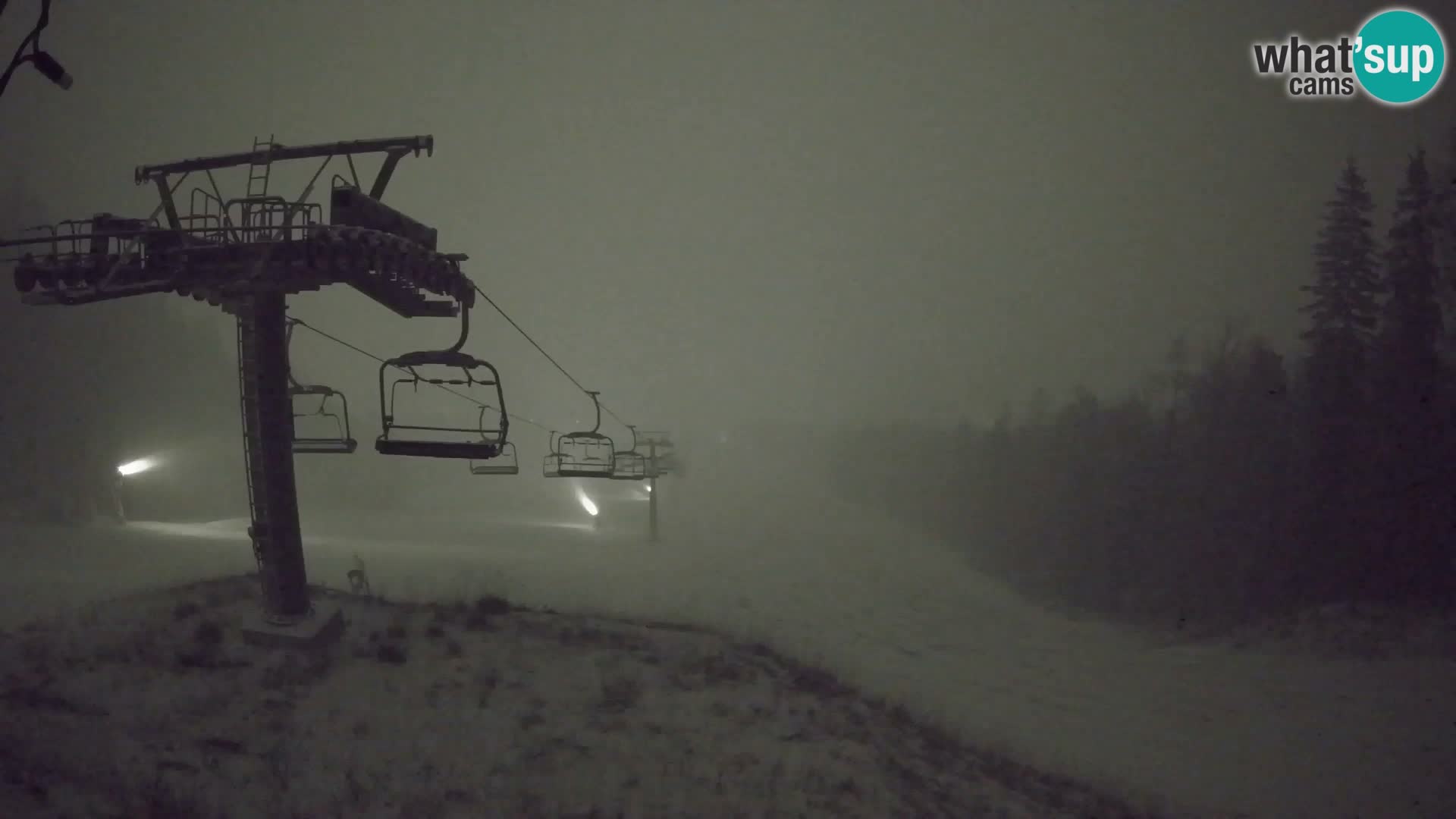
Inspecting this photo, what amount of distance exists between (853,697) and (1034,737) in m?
7.02

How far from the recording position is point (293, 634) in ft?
44.7

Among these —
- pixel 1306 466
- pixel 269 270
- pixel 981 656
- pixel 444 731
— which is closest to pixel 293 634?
pixel 444 731

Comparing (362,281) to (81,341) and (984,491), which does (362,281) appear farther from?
(984,491)

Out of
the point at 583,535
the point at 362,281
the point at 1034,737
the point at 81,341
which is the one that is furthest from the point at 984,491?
the point at 81,341

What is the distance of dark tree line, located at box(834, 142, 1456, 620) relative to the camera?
28562 millimetres

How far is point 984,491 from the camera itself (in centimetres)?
6988

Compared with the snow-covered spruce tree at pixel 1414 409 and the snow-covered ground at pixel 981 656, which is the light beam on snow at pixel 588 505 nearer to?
the snow-covered ground at pixel 981 656

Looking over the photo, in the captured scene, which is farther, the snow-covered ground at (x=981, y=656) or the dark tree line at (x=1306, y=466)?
the dark tree line at (x=1306, y=466)

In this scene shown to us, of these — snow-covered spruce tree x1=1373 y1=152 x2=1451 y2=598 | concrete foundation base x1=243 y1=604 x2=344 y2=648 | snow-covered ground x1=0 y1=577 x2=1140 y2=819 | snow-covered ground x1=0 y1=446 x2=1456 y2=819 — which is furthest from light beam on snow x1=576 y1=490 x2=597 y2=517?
snow-covered spruce tree x1=1373 y1=152 x2=1451 y2=598

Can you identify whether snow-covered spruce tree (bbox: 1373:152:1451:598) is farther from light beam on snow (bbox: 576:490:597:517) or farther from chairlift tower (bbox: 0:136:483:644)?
light beam on snow (bbox: 576:490:597:517)

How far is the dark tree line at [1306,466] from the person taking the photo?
28.6m

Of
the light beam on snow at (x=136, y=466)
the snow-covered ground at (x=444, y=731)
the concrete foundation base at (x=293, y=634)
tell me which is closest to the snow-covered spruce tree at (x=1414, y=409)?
the snow-covered ground at (x=444, y=731)

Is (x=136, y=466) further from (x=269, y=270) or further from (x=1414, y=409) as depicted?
(x=1414, y=409)

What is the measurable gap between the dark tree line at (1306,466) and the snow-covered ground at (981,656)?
227 inches
